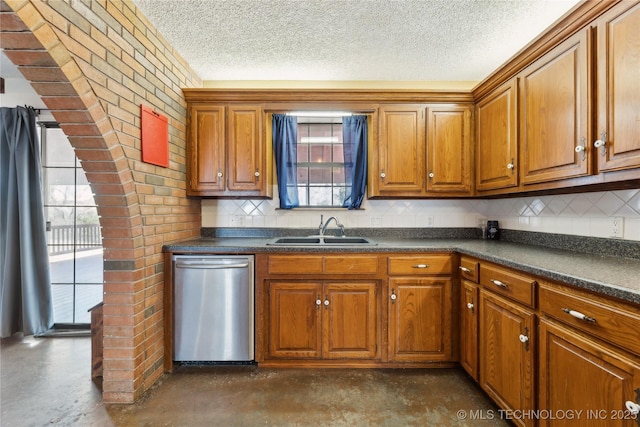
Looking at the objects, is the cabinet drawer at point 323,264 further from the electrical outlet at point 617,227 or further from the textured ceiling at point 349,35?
the textured ceiling at point 349,35

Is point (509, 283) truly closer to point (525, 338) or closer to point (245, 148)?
point (525, 338)

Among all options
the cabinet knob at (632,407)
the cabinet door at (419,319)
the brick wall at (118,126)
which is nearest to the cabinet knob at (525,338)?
the cabinet knob at (632,407)

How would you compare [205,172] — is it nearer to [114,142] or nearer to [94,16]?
[114,142]

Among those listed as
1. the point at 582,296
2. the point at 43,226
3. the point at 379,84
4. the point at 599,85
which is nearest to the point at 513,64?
the point at 599,85

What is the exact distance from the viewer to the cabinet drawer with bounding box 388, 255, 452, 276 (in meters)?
2.14

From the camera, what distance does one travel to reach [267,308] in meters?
2.18

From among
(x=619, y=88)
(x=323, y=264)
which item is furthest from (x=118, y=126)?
(x=619, y=88)

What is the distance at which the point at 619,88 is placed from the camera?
1311 mm

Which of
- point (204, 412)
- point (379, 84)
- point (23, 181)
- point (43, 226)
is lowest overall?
point (204, 412)

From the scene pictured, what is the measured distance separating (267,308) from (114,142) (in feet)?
4.95

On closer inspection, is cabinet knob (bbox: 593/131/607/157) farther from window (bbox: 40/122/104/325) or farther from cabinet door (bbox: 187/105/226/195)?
window (bbox: 40/122/104/325)

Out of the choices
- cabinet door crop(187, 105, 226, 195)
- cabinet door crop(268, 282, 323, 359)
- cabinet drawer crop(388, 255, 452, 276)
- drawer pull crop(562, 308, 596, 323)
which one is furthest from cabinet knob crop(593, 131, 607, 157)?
cabinet door crop(187, 105, 226, 195)

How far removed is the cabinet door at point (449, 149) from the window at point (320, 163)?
0.86 metres

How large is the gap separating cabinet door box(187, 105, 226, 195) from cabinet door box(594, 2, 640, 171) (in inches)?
101
